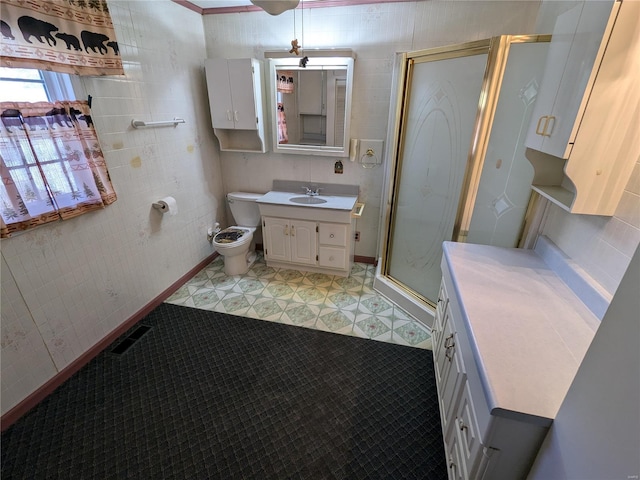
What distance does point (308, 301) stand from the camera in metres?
2.68

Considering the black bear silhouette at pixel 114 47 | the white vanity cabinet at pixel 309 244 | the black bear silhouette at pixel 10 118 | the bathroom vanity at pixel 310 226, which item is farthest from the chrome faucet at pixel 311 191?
the black bear silhouette at pixel 10 118

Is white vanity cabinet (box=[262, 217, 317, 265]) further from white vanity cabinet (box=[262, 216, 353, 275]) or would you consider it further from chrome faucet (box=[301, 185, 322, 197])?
chrome faucet (box=[301, 185, 322, 197])

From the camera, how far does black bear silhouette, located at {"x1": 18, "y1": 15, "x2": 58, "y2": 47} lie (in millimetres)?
1469

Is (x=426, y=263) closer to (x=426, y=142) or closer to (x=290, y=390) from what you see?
(x=426, y=142)

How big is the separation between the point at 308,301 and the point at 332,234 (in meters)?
0.65

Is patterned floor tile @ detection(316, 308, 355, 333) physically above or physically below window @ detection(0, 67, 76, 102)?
below

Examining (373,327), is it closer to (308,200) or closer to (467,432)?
(467,432)

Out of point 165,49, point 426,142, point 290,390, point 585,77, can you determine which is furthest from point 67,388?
point 585,77

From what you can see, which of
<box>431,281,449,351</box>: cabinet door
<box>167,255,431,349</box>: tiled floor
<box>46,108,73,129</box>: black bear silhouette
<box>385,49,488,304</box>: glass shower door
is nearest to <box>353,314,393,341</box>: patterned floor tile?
<box>167,255,431,349</box>: tiled floor

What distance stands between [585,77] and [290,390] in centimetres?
200

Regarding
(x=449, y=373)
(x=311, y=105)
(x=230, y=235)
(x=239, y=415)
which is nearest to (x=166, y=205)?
(x=230, y=235)

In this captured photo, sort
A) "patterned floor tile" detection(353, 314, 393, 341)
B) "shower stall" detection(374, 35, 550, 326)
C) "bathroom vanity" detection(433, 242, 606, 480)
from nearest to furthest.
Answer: "bathroom vanity" detection(433, 242, 606, 480) < "shower stall" detection(374, 35, 550, 326) < "patterned floor tile" detection(353, 314, 393, 341)

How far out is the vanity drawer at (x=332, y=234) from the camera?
2.79 m

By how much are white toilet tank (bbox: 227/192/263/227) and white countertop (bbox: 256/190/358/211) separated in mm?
180
